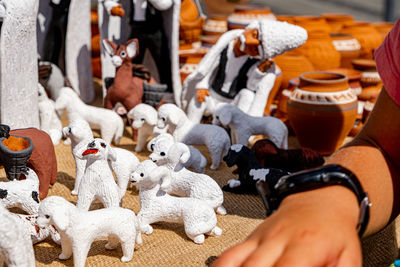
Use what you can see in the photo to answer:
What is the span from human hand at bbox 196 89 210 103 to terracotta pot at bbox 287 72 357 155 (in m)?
0.39

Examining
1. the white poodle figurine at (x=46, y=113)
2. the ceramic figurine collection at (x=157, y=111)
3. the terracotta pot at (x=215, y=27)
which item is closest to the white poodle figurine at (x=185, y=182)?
the ceramic figurine collection at (x=157, y=111)

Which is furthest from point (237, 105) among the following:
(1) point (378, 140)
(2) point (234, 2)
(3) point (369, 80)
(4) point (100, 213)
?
(2) point (234, 2)

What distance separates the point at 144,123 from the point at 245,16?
1255 mm

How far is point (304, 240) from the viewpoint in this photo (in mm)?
534

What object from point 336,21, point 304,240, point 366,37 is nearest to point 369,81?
point 366,37

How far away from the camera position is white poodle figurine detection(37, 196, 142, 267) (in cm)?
112

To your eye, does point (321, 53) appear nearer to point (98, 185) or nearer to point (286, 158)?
point (286, 158)

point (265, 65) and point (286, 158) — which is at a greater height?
point (265, 65)

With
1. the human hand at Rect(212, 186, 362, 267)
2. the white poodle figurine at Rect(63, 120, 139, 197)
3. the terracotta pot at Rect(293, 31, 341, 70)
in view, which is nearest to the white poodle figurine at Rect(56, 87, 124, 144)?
the white poodle figurine at Rect(63, 120, 139, 197)

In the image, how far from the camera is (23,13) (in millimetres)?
1787

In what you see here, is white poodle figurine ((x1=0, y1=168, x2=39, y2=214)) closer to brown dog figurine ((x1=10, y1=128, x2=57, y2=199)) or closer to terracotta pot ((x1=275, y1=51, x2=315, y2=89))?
brown dog figurine ((x1=10, y1=128, x2=57, y2=199))

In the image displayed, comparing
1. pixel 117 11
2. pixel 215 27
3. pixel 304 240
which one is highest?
pixel 304 240

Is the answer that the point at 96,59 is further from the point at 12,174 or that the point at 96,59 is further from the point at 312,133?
the point at 12,174

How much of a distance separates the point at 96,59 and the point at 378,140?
2.76 metres
